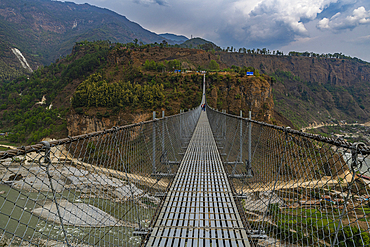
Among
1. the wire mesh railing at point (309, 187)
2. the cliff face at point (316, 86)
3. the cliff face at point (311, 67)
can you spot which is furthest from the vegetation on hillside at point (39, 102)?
the cliff face at point (311, 67)

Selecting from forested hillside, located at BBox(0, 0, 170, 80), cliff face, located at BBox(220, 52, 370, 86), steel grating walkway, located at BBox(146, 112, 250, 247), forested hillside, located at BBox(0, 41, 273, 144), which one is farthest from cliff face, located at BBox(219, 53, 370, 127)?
forested hillside, located at BBox(0, 0, 170, 80)

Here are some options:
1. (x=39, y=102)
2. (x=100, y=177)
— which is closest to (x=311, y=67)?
(x=100, y=177)

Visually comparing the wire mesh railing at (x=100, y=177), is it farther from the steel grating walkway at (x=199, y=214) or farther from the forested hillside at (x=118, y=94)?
the forested hillside at (x=118, y=94)

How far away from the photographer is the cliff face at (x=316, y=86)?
232 feet

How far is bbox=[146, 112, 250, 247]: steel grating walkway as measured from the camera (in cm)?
181

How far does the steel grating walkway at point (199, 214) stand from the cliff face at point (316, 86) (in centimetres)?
6637

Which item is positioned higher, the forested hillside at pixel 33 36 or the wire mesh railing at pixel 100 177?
the forested hillside at pixel 33 36

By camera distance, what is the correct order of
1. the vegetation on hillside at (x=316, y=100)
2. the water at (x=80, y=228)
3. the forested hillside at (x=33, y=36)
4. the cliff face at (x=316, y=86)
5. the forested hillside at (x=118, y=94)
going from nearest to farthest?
the water at (x=80, y=228) < the forested hillside at (x=118, y=94) < the vegetation on hillside at (x=316, y=100) < the cliff face at (x=316, y=86) < the forested hillside at (x=33, y=36)

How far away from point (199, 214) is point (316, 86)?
10349 centimetres

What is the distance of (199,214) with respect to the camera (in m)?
2.19

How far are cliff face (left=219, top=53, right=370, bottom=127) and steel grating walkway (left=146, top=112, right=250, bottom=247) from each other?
66372mm

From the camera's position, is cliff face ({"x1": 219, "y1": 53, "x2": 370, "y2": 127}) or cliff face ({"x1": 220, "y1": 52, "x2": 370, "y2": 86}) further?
cliff face ({"x1": 220, "y1": 52, "x2": 370, "y2": 86})

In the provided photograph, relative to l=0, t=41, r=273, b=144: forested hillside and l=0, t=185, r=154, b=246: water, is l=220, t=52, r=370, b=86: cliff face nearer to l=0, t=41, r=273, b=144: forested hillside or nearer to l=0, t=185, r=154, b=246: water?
l=0, t=41, r=273, b=144: forested hillside

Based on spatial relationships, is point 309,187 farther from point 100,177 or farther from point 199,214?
point 100,177
